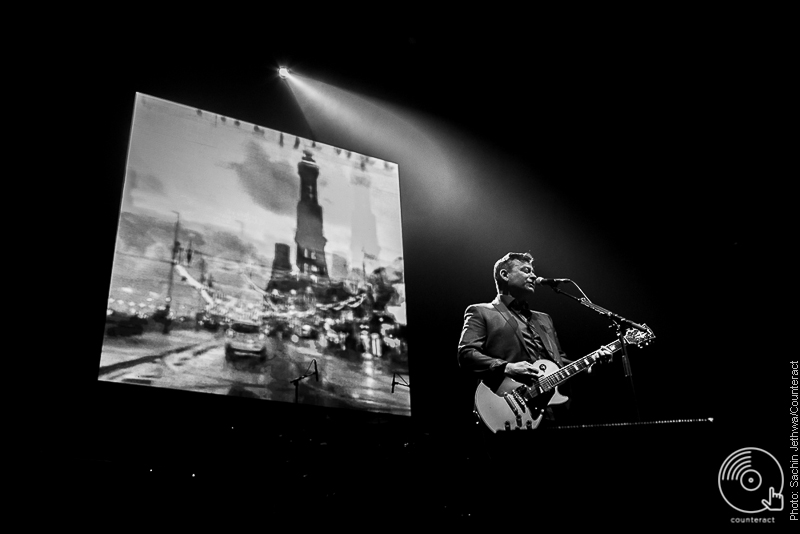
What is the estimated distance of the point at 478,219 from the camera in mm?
6352

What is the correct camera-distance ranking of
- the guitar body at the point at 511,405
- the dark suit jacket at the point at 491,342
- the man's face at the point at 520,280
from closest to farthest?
the guitar body at the point at 511,405 < the dark suit jacket at the point at 491,342 < the man's face at the point at 520,280

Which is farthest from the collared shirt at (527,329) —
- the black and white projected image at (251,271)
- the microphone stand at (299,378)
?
the microphone stand at (299,378)

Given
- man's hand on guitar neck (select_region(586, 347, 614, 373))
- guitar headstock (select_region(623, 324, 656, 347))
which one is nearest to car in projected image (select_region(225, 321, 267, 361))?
man's hand on guitar neck (select_region(586, 347, 614, 373))

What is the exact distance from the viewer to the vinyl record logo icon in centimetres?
177

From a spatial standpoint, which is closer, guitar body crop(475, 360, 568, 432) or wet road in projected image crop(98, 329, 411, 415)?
guitar body crop(475, 360, 568, 432)

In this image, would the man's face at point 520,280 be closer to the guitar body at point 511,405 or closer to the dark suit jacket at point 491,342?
the dark suit jacket at point 491,342

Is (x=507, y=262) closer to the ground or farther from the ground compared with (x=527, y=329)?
farther from the ground

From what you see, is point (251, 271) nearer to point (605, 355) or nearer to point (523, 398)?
point (523, 398)

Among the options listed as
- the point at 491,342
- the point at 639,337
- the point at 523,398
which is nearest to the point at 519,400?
the point at 523,398

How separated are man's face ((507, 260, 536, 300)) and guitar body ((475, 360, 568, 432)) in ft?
2.05

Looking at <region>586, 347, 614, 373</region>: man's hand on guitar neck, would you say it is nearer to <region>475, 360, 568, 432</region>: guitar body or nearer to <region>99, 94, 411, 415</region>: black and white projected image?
<region>475, 360, 568, 432</region>: guitar body

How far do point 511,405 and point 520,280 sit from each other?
925 millimetres

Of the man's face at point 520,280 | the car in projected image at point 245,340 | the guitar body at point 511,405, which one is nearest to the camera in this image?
the guitar body at point 511,405

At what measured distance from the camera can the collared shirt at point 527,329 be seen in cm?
430
